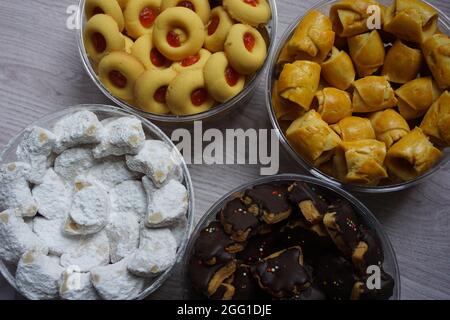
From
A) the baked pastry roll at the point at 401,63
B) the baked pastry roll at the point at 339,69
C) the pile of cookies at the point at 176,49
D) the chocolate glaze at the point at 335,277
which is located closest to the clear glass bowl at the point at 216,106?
the pile of cookies at the point at 176,49

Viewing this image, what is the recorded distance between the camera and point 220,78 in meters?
1.01

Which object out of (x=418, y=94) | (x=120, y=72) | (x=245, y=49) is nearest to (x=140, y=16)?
(x=120, y=72)

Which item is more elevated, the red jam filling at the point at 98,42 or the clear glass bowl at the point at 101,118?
the red jam filling at the point at 98,42

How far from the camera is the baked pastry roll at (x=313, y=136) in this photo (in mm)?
968

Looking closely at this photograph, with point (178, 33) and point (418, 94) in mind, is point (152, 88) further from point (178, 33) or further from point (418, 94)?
point (418, 94)

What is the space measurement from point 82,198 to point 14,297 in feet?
0.93

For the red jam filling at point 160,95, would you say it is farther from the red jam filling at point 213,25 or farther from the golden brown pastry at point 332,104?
the golden brown pastry at point 332,104

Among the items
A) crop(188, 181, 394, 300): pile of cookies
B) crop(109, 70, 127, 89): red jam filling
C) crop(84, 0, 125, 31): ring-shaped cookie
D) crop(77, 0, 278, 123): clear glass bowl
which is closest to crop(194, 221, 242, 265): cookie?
crop(188, 181, 394, 300): pile of cookies

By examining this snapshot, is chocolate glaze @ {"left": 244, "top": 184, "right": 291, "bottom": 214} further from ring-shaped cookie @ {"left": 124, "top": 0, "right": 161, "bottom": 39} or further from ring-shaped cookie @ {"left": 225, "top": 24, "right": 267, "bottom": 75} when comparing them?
ring-shaped cookie @ {"left": 124, "top": 0, "right": 161, "bottom": 39}

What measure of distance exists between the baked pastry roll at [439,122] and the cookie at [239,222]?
350mm

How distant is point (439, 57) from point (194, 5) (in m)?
0.46

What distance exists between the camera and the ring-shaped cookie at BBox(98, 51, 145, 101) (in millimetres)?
1022

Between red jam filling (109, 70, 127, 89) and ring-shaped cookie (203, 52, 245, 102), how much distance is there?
0.16 meters
